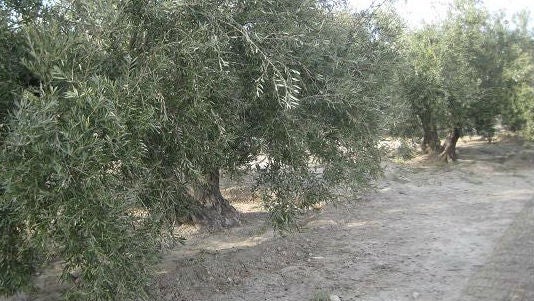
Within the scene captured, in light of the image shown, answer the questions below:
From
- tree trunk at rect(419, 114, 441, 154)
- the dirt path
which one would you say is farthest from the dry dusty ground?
tree trunk at rect(419, 114, 441, 154)

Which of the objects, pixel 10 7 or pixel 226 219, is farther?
pixel 226 219

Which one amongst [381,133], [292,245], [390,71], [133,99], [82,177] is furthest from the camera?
[292,245]

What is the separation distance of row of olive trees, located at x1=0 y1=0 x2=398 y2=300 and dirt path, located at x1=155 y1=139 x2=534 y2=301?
2.47 m

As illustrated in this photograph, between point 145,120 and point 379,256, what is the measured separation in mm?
7698

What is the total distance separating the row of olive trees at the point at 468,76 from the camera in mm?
19109

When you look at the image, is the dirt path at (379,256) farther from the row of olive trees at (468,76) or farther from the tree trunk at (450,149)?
the tree trunk at (450,149)

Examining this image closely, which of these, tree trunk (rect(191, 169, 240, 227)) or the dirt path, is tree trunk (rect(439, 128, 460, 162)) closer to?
the dirt path

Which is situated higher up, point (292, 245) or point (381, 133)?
point (381, 133)

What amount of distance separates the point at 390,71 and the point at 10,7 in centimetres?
681

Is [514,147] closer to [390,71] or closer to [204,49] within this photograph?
[390,71]

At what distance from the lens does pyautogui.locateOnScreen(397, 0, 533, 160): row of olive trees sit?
19109 millimetres

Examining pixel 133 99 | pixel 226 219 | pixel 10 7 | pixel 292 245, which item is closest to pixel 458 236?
pixel 292 245

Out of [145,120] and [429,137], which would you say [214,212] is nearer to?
[145,120]

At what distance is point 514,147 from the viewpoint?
25.1 metres
